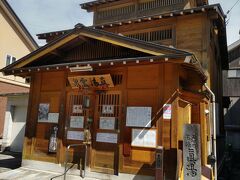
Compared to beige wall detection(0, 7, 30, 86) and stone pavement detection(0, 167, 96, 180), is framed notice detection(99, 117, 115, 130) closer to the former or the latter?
stone pavement detection(0, 167, 96, 180)

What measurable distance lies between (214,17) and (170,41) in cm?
222

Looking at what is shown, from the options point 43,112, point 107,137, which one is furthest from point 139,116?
point 43,112

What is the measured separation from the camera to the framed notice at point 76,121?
9498 millimetres

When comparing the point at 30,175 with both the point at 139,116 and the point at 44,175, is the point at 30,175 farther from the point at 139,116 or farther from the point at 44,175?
the point at 139,116

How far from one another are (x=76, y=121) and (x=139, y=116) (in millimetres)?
2697

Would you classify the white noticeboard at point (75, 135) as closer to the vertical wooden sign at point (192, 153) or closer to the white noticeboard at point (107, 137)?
the white noticeboard at point (107, 137)

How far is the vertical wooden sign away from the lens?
22.5 feet

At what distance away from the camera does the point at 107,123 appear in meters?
8.94

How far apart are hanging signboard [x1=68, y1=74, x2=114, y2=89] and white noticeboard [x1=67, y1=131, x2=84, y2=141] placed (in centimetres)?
178

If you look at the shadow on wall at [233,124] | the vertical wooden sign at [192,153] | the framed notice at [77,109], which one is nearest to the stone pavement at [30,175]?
the framed notice at [77,109]

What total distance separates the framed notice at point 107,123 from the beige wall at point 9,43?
46.7 ft

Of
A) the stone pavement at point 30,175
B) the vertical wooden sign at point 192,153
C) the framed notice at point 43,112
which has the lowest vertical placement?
the stone pavement at point 30,175

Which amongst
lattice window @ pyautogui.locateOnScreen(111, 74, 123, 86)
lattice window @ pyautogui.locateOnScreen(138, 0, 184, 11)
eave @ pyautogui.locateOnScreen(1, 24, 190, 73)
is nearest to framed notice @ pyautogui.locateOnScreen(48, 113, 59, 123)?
eave @ pyautogui.locateOnScreen(1, 24, 190, 73)

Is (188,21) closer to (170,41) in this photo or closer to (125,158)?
(170,41)
